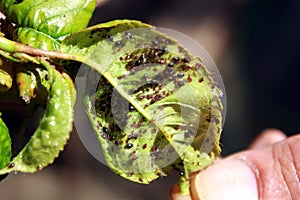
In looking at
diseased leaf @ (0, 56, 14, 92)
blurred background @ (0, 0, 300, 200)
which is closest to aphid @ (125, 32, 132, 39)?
diseased leaf @ (0, 56, 14, 92)

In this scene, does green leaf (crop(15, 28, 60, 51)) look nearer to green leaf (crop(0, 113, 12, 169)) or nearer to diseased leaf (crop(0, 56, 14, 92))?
diseased leaf (crop(0, 56, 14, 92))

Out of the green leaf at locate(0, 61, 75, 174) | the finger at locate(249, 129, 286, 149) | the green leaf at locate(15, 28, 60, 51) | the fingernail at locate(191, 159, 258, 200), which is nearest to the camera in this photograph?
the green leaf at locate(0, 61, 75, 174)

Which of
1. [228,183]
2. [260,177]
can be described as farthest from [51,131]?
[260,177]

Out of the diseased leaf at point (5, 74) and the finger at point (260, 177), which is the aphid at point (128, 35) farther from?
the finger at point (260, 177)

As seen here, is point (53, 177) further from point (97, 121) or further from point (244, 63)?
point (97, 121)

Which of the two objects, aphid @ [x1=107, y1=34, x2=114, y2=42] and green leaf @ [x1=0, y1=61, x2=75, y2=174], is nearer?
green leaf @ [x1=0, y1=61, x2=75, y2=174]

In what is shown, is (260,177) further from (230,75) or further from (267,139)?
(230,75)

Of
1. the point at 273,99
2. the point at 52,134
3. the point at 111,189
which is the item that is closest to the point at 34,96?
the point at 52,134
